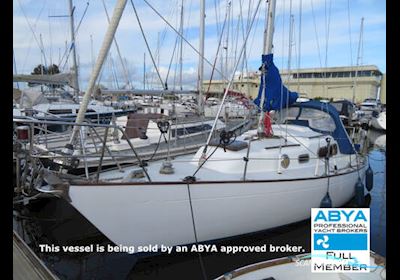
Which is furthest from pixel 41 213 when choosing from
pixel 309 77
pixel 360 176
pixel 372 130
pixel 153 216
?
pixel 309 77

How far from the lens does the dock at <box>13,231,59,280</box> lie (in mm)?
3440

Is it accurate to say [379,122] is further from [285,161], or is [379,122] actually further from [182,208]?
[182,208]

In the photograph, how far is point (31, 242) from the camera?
19.1 feet

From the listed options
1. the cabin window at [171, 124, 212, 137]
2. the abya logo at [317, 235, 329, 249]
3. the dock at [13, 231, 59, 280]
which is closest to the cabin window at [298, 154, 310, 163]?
the abya logo at [317, 235, 329, 249]

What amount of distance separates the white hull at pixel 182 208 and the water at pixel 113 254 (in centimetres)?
32

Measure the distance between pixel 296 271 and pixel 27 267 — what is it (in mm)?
2970

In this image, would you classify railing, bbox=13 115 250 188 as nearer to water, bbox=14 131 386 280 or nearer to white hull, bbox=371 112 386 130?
water, bbox=14 131 386 280

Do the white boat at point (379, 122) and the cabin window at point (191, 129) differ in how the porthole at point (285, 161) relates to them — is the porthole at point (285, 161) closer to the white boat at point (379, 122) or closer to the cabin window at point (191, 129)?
the cabin window at point (191, 129)

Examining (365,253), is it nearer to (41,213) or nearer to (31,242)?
(31,242)

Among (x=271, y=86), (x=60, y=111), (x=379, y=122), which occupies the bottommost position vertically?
(x=379, y=122)

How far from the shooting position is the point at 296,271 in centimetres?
373

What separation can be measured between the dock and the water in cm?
133

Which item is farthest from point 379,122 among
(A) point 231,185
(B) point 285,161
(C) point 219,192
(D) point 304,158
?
(C) point 219,192
